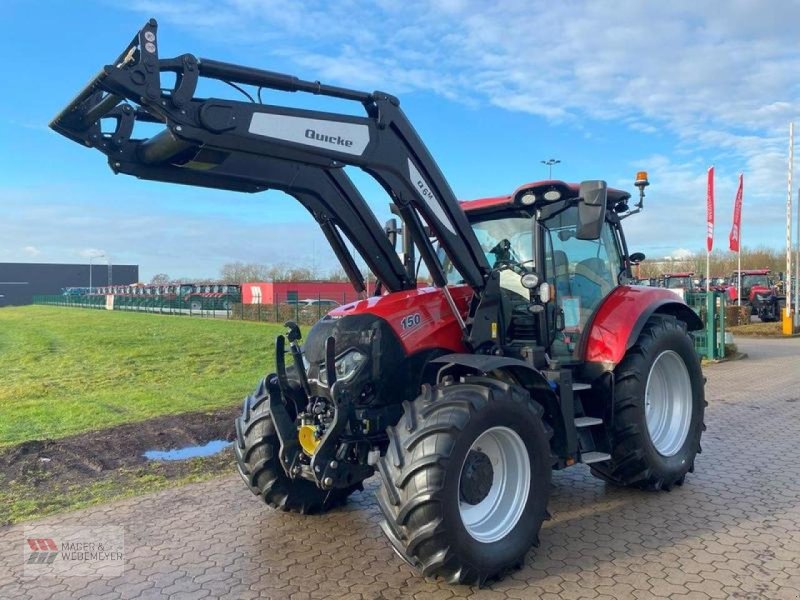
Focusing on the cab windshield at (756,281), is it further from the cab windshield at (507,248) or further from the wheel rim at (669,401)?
the cab windshield at (507,248)

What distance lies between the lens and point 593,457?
188 inches

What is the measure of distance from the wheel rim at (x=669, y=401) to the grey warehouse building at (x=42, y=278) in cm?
9581

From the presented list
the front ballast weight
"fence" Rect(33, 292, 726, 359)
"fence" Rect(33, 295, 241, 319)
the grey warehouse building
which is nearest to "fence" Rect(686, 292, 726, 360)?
"fence" Rect(33, 292, 726, 359)

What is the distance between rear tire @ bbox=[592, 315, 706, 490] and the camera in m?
5.10

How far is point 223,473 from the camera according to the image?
20.0 feet

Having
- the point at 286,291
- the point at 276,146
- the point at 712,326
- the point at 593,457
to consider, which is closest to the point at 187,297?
the point at 286,291

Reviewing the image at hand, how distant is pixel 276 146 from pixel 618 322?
3177mm

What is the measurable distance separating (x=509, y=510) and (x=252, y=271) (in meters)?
71.6

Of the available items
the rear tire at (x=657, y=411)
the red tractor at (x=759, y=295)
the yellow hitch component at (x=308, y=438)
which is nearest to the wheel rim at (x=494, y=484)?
the yellow hitch component at (x=308, y=438)

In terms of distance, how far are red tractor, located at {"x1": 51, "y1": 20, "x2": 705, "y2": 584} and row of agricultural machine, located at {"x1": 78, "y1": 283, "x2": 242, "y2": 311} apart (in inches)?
1197

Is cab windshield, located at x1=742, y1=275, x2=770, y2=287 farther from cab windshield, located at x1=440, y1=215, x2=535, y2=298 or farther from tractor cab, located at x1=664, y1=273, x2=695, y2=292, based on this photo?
cab windshield, located at x1=440, y1=215, x2=535, y2=298

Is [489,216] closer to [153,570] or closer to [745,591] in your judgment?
[745,591]

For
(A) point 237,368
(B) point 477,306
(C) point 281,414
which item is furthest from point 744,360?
(C) point 281,414

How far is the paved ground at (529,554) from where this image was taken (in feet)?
12.3
